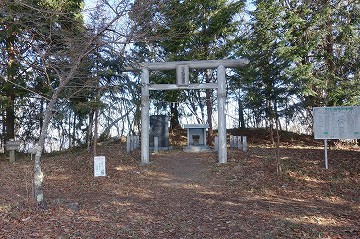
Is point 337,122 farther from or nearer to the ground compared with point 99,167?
farther from the ground

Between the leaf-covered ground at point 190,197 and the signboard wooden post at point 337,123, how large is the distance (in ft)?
3.52

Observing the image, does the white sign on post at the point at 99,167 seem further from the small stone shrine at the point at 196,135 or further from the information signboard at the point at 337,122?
the information signboard at the point at 337,122

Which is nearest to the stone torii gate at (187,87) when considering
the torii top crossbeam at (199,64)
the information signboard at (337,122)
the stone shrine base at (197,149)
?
the torii top crossbeam at (199,64)

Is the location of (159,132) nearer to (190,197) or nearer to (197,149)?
(197,149)

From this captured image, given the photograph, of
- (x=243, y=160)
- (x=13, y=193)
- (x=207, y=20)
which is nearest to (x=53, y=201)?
(x=13, y=193)

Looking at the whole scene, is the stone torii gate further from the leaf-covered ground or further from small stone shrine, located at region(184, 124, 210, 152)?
small stone shrine, located at region(184, 124, 210, 152)

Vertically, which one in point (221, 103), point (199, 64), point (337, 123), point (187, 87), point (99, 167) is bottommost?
point (99, 167)

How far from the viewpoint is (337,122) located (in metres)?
9.98

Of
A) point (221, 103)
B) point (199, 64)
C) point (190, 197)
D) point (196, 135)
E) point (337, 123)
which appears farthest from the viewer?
point (196, 135)

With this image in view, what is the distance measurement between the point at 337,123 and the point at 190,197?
565 centimetres

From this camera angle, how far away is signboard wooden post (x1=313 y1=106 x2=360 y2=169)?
9.78 m

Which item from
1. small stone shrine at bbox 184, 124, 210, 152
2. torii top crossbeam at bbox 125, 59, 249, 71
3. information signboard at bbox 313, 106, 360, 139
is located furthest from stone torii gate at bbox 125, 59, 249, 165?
information signboard at bbox 313, 106, 360, 139

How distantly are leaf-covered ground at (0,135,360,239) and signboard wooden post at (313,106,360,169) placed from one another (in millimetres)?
1072

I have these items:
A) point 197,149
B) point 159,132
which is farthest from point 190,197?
point 159,132
